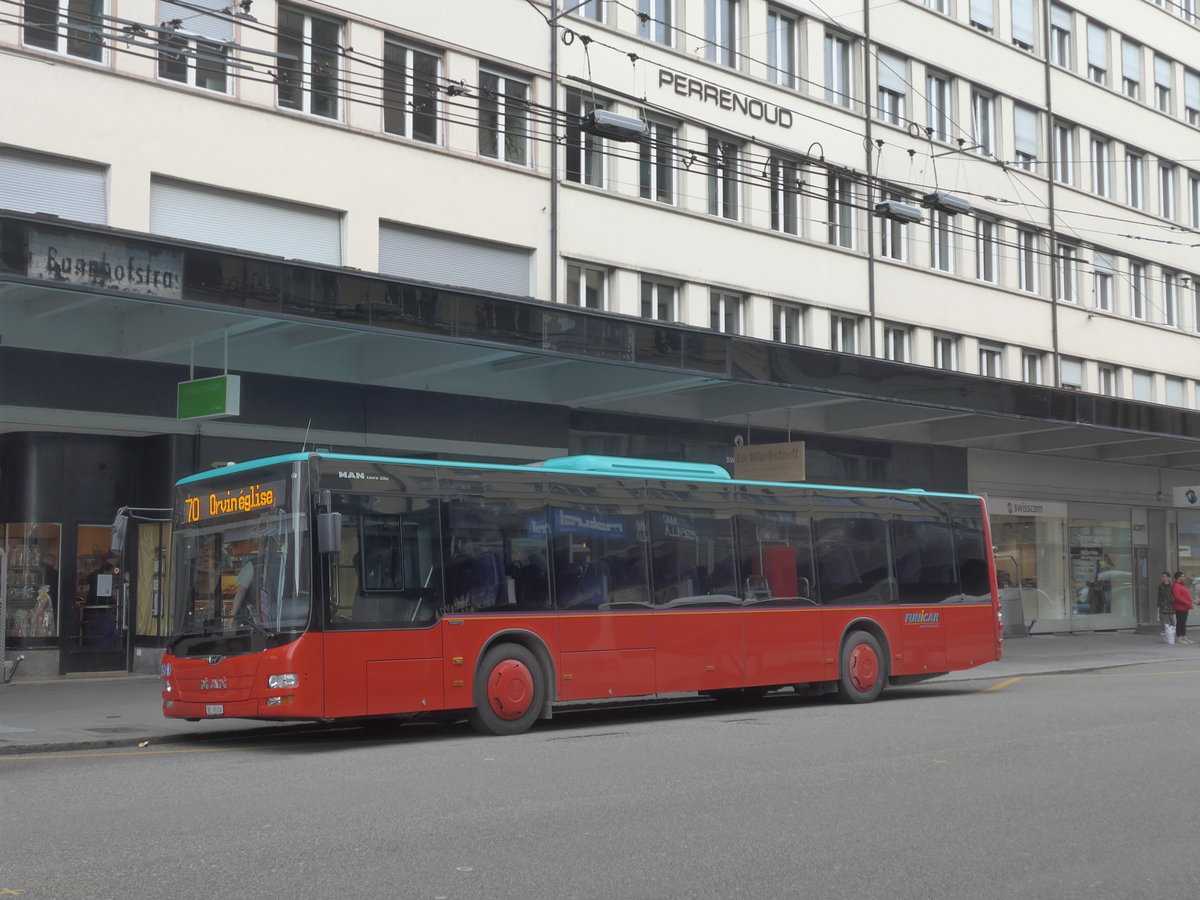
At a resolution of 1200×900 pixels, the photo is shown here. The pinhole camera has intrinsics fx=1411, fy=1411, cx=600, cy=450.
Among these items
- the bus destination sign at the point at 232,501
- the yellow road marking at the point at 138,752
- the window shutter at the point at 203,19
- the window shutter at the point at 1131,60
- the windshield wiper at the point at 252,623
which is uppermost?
the window shutter at the point at 1131,60

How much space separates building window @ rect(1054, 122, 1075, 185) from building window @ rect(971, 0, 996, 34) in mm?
3419

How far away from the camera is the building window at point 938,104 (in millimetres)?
31938

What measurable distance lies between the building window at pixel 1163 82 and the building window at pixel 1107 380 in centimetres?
829

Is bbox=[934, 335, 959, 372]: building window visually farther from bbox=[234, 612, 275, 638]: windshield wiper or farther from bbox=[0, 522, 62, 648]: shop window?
bbox=[234, 612, 275, 638]: windshield wiper

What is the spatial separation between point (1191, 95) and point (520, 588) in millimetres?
34611

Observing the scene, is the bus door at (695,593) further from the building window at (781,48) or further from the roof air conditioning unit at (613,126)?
the building window at (781,48)

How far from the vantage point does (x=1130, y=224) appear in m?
38.2

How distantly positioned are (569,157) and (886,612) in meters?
10.6

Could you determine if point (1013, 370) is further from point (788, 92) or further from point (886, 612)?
point (886, 612)

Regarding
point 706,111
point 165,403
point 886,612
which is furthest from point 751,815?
point 706,111

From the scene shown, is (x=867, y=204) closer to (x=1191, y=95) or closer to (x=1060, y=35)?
(x=1060, y=35)

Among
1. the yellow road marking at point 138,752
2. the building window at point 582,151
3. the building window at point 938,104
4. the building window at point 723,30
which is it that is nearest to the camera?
the yellow road marking at point 138,752

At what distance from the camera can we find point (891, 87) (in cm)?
3100

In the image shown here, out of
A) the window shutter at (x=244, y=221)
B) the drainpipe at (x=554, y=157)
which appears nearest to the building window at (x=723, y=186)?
the drainpipe at (x=554, y=157)
